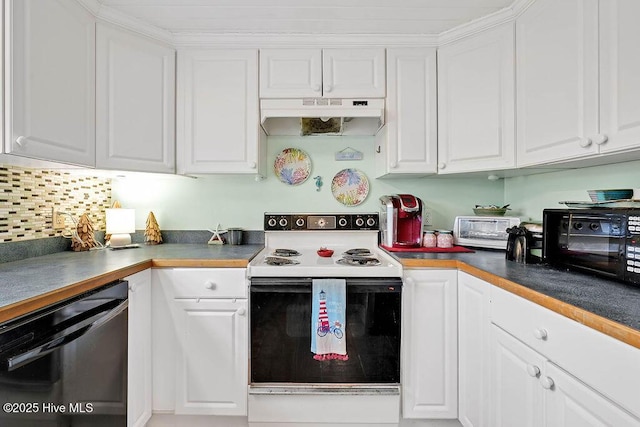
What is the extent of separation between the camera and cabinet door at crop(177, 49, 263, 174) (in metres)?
1.81

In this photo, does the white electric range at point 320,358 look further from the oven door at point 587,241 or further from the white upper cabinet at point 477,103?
the white upper cabinet at point 477,103

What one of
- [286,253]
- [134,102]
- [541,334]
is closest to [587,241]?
[541,334]

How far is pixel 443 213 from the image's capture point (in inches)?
86.6

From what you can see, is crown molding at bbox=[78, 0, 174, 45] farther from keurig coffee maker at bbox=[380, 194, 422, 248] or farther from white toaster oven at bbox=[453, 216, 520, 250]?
white toaster oven at bbox=[453, 216, 520, 250]

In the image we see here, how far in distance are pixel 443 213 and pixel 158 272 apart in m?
1.88

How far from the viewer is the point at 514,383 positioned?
1093 millimetres

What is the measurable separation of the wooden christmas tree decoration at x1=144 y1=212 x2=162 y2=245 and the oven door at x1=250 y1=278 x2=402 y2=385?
99 centimetres

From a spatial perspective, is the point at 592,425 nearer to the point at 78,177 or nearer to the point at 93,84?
the point at 93,84

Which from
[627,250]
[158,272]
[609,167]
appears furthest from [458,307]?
[158,272]

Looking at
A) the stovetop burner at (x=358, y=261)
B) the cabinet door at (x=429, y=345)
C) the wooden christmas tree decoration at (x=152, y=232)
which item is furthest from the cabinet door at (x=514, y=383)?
the wooden christmas tree decoration at (x=152, y=232)

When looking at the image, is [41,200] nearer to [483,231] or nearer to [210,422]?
[210,422]

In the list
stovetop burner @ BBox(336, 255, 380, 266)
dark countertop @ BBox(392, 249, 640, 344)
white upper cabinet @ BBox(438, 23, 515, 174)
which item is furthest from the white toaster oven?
stovetop burner @ BBox(336, 255, 380, 266)

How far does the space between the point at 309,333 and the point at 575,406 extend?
1019 millimetres

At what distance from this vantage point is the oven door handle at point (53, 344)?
82 centimetres
